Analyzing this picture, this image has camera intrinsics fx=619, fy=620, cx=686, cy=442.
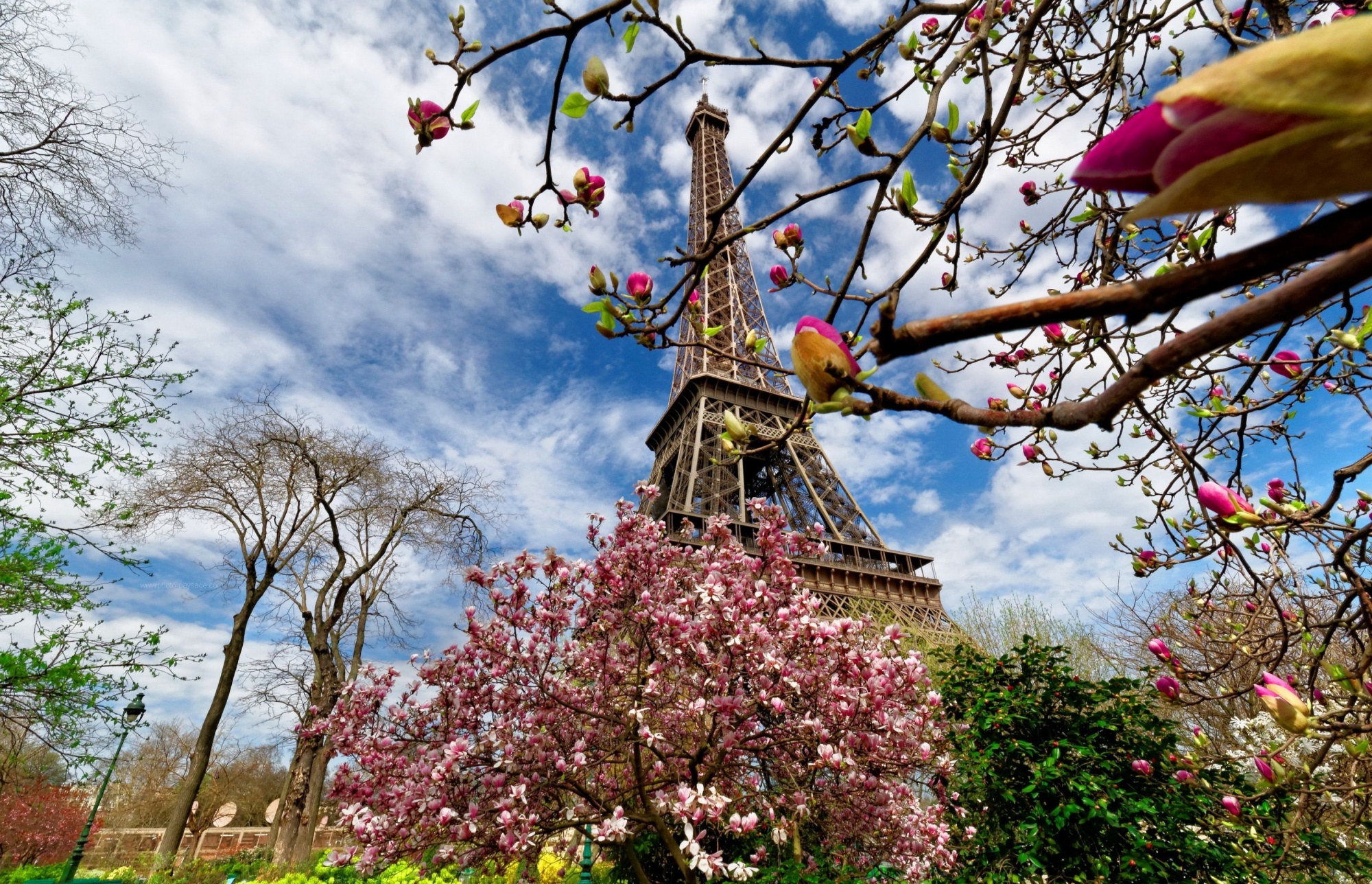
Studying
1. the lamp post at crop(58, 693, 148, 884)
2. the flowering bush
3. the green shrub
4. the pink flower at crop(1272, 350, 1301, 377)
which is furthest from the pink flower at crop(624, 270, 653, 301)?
the green shrub

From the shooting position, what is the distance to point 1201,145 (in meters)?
0.30

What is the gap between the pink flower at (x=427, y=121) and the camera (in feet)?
4.88

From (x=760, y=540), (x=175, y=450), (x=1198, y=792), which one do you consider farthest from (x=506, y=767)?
(x=175, y=450)

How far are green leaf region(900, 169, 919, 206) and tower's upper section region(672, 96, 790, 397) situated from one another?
17.3 meters

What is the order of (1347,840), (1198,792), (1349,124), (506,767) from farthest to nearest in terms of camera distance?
1. (1347,840)
2. (1198,792)
3. (506,767)
4. (1349,124)

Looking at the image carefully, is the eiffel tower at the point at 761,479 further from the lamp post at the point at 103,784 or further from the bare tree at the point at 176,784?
the bare tree at the point at 176,784

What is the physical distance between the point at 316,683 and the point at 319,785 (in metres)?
1.87

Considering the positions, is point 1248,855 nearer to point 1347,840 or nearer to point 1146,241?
point 1146,241

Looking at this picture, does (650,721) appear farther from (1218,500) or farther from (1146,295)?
(1146,295)

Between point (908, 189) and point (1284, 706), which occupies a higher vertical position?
point (908, 189)

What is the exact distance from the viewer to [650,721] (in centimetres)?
448

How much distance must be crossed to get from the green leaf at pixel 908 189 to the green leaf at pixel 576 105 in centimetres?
67

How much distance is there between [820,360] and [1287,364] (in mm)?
2106

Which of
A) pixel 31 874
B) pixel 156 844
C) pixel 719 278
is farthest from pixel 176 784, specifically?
pixel 719 278
